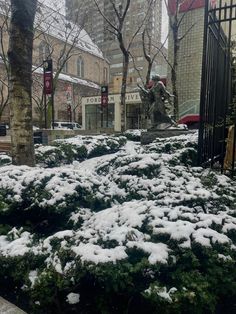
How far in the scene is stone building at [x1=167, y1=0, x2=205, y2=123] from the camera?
1844 cm

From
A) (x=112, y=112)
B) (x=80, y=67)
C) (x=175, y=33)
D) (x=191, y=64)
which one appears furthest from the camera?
(x=80, y=67)

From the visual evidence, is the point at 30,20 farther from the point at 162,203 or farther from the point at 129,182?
the point at 162,203

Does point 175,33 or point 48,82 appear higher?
point 175,33

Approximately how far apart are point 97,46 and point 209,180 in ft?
179

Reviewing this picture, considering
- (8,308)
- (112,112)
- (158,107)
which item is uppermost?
(112,112)

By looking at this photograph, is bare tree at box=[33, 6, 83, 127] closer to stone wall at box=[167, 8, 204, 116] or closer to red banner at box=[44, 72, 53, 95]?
A: red banner at box=[44, 72, 53, 95]

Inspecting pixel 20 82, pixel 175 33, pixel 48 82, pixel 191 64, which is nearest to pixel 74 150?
pixel 20 82

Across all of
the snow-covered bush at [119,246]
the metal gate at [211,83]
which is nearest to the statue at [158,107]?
the metal gate at [211,83]

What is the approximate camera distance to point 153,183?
355 cm

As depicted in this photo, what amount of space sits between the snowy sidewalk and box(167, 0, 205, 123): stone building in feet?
56.2

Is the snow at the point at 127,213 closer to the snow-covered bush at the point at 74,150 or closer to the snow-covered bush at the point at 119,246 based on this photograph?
the snow-covered bush at the point at 119,246

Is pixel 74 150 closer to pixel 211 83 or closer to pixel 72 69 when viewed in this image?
pixel 211 83

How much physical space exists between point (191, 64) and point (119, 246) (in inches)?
721

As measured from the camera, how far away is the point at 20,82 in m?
5.21
